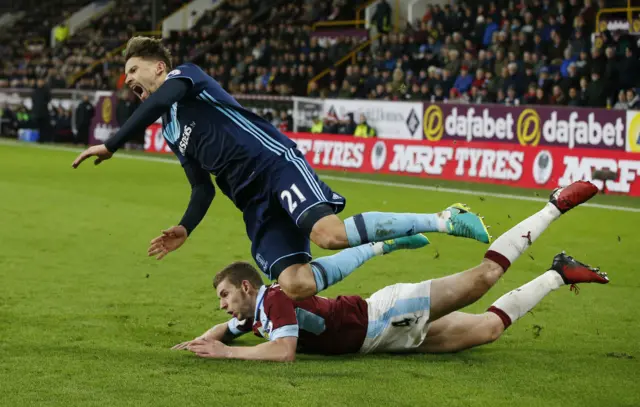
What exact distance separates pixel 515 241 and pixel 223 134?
2099 mm

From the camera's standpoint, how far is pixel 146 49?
6980 millimetres

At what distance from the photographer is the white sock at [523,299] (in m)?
7.27

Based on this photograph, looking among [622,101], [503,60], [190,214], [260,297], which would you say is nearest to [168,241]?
[190,214]

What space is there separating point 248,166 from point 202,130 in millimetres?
389

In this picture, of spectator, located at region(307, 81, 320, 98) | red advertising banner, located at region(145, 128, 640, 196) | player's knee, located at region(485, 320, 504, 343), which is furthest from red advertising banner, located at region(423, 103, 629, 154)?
player's knee, located at region(485, 320, 504, 343)

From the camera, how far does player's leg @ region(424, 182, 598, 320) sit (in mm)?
6902

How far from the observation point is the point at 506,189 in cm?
1966

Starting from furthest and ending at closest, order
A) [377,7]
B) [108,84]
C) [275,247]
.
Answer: [108,84] → [377,7] → [275,247]

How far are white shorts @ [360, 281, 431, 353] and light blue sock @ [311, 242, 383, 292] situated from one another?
29cm

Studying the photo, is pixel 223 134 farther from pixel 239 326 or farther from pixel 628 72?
pixel 628 72

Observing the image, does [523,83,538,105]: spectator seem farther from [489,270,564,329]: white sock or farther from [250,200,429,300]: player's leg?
[250,200,429,300]: player's leg

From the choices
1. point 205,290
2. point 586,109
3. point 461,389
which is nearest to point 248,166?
point 461,389

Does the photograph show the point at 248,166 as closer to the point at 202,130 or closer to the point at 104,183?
the point at 202,130

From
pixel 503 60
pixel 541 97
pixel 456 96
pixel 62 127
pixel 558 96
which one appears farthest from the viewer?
pixel 62 127
